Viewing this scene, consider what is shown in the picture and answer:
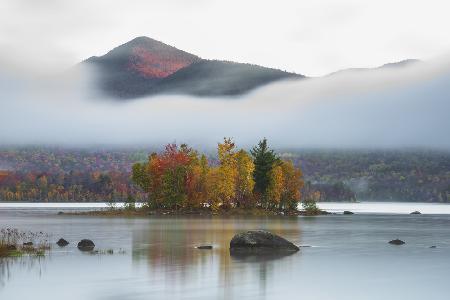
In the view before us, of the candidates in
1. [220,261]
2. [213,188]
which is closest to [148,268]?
[220,261]

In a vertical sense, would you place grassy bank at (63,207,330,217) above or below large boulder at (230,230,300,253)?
below

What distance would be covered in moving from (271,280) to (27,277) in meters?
16.5

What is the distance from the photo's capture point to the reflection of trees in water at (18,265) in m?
48.1

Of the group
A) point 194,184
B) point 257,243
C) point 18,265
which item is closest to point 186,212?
point 194,184

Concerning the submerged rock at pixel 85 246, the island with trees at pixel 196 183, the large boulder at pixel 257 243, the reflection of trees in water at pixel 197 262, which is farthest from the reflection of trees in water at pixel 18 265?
the island with trees at pixel 196 183

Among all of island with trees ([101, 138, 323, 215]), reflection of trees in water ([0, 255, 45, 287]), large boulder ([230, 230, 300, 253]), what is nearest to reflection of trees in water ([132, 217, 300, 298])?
large boulder ([230, 230, 300, 253])

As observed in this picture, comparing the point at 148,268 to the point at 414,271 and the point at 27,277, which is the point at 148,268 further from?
the point at 414,271

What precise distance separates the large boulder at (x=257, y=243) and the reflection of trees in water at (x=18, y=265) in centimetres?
1846

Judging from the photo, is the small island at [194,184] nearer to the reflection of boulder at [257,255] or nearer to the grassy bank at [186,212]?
the grassy bank at [186,212]

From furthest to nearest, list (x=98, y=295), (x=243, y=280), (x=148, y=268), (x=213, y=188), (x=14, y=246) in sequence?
(x=213, y=188) → (x=14, y=246) → (x=148, y=268) → (x=243, y=280) → (x=98, y=295)

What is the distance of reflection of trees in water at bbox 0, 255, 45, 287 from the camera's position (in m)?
48.1

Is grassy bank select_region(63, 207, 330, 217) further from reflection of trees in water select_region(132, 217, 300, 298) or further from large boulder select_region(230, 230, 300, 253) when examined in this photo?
large boulder select_region(230, 230, 300, 253)

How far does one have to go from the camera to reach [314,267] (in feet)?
184

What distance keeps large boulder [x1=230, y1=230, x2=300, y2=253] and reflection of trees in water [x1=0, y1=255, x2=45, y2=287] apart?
1846 cm
